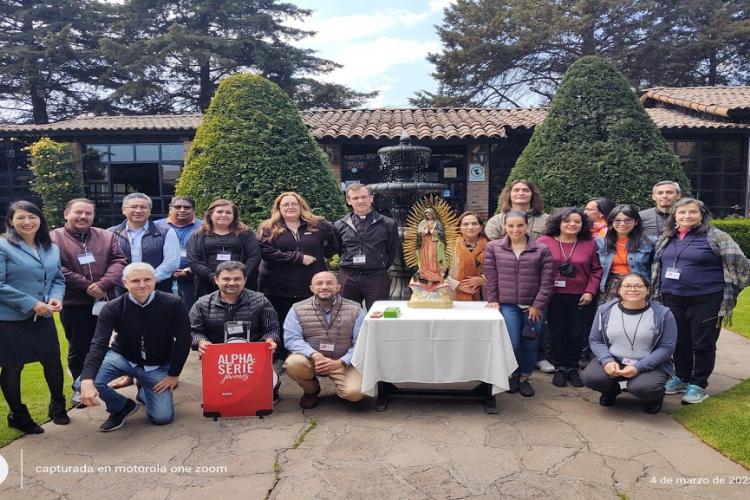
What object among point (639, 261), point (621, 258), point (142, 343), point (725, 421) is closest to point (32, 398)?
point (142, 343)

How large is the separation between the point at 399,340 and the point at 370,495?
1331 mm

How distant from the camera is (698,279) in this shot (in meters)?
4.18

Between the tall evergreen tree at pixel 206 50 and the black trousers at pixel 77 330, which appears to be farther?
the tall evergreen tree at pixel 206 50

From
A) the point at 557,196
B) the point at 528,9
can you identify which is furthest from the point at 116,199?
the point at 528,9

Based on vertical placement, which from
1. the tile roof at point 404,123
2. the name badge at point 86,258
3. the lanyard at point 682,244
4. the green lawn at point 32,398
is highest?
the tile roof at point 404,123

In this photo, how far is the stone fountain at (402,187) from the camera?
6.09 meters

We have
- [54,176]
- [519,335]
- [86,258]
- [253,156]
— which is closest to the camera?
[86,258]

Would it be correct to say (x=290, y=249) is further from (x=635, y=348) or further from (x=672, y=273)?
(x=672, y=273)

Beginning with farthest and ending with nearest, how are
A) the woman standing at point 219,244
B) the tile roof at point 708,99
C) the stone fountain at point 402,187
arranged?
1. the tile roof at point 708,99
2. the stone fountain at point 402,187
3. the woman standing at point 219,244

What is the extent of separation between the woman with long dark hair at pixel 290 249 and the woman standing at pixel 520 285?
160 centimetres

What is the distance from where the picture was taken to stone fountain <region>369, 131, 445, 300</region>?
20.0 feet

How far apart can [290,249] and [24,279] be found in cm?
210

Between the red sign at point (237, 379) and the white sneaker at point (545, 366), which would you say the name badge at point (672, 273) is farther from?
the red sign at point (237, 379)

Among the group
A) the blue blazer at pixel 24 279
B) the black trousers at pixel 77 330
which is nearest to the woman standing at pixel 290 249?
the black trousers at pixel 77 330
